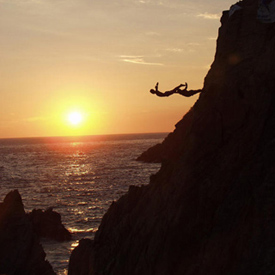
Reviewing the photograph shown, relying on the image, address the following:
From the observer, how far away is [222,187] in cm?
1388

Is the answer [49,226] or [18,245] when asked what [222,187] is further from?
[49,226]

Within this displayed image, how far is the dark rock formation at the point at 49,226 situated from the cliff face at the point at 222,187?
2531 centimetres

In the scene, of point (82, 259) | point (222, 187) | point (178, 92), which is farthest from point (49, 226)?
point (222, 187)

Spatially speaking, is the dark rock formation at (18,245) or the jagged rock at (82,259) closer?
the jagged rock at (82,259)

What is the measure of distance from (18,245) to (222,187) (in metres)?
17.2

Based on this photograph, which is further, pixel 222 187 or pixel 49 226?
pixel 49 226

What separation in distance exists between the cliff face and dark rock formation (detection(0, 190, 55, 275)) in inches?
390

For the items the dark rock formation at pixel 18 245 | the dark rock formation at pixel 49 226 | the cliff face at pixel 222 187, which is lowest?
the dark rock formation at pixel 49 226

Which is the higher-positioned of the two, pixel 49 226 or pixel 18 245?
pixel 18 245

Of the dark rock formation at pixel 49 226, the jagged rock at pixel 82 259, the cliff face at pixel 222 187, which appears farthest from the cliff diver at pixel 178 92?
the dark rock formation at pixel 49 226

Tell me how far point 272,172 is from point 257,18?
5.99 m

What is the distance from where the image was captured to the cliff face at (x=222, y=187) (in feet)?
41.0

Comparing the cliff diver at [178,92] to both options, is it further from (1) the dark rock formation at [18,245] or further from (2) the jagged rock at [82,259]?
(1) the dark rock formation at [18,245]

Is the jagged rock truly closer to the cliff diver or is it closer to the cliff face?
the cliff face
